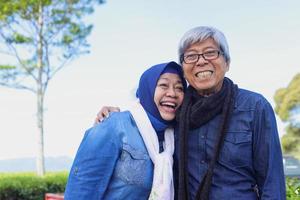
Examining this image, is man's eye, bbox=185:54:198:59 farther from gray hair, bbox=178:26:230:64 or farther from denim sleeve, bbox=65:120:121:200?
denim sleeve, bbox=65:120:121:200

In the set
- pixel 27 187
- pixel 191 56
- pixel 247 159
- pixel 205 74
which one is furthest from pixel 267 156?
pixel 27 187

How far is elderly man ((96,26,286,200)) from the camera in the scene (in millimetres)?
2318

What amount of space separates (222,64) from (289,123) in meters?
18.9

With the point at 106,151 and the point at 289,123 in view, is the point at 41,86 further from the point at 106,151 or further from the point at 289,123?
the point at 106,151

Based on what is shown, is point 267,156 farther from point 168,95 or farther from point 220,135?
point 168,95

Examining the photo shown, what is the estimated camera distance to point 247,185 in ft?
7.69

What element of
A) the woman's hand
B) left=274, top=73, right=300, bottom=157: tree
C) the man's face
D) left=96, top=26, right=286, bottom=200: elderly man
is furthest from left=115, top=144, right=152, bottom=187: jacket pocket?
left=274, top=73, right=300, bottom=157: tree

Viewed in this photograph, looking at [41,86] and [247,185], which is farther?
[41,86]

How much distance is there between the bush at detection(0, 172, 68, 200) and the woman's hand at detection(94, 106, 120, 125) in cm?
733

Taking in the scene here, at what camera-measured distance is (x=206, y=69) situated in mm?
2424

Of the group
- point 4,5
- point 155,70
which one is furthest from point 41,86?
point 155,70

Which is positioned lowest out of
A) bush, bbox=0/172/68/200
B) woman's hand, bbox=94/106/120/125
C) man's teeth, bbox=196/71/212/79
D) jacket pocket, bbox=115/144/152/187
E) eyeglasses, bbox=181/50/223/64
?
bush, bbox=0/172/68/200

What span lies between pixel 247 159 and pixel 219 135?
160 millimetres

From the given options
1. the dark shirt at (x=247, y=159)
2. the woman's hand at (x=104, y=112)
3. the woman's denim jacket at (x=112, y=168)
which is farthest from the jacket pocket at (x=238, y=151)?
the woman's hand at (x=104, y=112)
